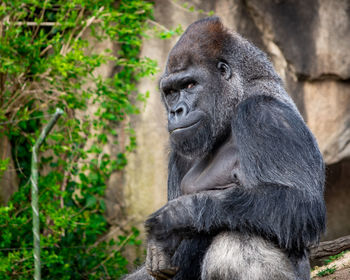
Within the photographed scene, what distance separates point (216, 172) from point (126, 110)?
2694mm

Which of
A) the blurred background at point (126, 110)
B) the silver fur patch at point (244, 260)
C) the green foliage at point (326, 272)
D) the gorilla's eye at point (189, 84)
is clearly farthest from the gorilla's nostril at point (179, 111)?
the green foliage at point (326, 272)

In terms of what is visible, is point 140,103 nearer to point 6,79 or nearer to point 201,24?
point 6,79

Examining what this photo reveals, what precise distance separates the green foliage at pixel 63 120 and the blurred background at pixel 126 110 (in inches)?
0.9

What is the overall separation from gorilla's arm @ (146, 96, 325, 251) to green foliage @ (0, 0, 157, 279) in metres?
2.21

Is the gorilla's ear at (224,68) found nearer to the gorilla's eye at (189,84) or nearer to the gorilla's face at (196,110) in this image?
the gorilla's face at (196,110)

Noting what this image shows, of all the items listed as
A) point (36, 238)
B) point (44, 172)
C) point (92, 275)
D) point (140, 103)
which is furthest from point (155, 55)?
point (36, 238)

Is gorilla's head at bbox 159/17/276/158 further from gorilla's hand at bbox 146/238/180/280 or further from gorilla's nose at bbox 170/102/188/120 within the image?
gorilla's hand at bbox 146/238/180/280

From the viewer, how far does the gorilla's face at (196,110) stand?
356cm

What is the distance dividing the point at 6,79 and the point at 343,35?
12.2ft

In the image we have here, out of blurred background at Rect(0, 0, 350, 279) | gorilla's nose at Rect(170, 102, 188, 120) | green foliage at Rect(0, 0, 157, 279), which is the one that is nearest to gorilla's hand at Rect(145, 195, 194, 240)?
gorilla's nose at Rect(170, 102, 188, 120)

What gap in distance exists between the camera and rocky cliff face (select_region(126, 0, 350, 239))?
661 centimetres

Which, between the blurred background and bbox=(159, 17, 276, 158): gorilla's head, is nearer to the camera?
bbox=(159, 17, 276, 158): gorilla's head

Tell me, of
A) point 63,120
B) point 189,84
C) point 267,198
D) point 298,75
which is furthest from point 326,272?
point 63,120

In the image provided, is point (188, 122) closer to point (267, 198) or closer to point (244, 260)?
point (267, 198)
